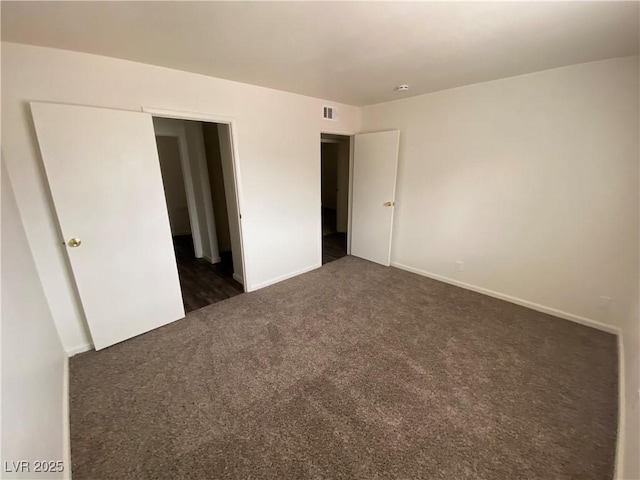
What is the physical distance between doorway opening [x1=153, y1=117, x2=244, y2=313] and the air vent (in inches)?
55.4

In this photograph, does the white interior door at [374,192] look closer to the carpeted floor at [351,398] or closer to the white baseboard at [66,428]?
the carpeted floor at [351,398]

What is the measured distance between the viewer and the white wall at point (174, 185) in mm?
5340

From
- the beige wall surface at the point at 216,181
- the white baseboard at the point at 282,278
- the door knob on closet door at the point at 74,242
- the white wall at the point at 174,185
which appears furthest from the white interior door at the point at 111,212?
the white wall at the point at 174,185

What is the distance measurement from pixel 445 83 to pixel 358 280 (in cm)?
252

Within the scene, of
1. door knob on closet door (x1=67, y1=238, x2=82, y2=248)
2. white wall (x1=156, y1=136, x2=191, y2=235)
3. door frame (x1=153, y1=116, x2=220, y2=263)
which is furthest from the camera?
white wall (x1=156, y1=136, x2=191, y2=235)

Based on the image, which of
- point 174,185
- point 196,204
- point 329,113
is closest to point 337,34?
point 329,113

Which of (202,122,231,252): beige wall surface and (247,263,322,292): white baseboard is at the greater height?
(202,122,231,252): beige wall surface

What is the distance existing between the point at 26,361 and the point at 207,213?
305 cm

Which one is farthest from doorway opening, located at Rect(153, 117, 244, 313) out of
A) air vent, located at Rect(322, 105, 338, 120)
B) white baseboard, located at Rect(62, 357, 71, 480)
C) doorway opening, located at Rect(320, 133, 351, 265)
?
doorway opening, located at Rect(320, 133, 351, 265)

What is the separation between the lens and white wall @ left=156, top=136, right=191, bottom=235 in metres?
5.34

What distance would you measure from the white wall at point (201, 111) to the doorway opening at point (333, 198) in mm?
1009

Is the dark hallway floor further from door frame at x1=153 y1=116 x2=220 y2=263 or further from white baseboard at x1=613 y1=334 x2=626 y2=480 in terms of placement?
white baseboard at x1=613 y1=334 x2=626 y2=480

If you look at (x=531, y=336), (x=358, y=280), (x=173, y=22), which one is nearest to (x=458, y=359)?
(x=531, y=336)

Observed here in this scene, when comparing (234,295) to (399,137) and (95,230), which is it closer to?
(95,230)
